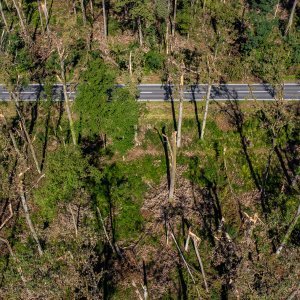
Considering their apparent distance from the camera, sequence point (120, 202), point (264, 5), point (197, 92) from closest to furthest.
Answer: point (120, 202)
point (197, 92)
point (264, 5)

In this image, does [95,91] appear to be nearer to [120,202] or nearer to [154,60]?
[120,202]

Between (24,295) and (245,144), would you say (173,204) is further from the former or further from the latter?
(24,295)

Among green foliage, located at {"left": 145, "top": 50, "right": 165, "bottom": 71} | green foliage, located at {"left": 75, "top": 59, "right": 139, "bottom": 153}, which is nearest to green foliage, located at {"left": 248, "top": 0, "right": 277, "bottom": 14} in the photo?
green foliage, located at {"left": 145, "top": 50, "right": 165, "bottom": 71}

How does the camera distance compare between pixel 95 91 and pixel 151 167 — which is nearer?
pixel 95 91

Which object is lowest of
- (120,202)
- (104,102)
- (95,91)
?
(120,202)

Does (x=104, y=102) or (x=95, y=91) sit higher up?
(x=95, y=91)

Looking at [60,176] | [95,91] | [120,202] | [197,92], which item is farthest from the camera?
[197,92]

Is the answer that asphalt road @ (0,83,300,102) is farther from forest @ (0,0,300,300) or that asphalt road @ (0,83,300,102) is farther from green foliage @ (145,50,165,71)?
green foliage @ (145,50,165,71)

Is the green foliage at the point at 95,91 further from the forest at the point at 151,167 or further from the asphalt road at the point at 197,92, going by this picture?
the asphalt road at the point at 197,92

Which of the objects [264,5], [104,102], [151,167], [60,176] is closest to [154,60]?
[104,102]
